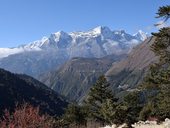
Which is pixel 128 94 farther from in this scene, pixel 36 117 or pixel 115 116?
pixel 36 117

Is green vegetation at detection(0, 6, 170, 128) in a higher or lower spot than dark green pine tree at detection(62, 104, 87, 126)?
higher

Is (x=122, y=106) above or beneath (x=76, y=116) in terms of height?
above

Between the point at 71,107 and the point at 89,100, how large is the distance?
18.5m

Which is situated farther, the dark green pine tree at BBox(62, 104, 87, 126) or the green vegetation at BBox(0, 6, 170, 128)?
the dark green pine tree at BBox(62, 104, 87, 126)

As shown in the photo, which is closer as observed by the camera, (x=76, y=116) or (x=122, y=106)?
(x=122, y=106)

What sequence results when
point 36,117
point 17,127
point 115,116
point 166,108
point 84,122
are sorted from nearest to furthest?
1. point 17,127
2. point 36,117
3. point 166,108
4. point 115,116
5. point 84,122

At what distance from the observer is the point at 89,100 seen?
88.6m

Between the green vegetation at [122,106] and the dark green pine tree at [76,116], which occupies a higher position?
the green vegetation at [122,106]

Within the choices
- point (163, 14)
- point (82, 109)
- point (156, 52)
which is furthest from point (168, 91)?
point (82, 109)

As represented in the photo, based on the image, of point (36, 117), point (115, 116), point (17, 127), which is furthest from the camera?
point (115, 116)

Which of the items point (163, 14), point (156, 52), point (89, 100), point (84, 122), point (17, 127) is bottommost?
point (84, 122)

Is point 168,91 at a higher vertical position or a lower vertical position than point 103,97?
higher

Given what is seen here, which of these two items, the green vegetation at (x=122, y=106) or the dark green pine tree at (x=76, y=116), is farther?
the dark green pine tree at (x=76, y=116)

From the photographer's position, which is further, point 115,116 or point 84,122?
point 84,122
